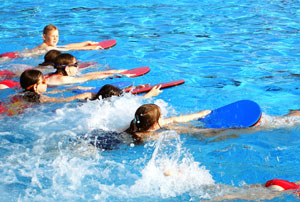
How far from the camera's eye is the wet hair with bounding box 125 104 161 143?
4160 millimetres

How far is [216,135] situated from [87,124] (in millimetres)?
1484

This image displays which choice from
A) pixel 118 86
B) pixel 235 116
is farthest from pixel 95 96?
pixel 235 116

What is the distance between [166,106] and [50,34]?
10.4 ft

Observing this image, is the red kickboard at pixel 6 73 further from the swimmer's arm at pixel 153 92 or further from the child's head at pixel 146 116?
the child's head at pixel 146 116

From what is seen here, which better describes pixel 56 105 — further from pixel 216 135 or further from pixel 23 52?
pixel 23 52

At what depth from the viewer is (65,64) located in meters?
6.19

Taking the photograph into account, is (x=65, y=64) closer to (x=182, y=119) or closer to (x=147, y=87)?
(x=147, y=87)

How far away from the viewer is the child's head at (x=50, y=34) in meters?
7.55

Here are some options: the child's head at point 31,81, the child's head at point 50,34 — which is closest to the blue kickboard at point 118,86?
the child's head at point 31,81

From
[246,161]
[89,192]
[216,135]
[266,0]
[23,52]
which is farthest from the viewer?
[266,0]

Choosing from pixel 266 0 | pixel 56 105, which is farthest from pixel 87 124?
pixel 266 0

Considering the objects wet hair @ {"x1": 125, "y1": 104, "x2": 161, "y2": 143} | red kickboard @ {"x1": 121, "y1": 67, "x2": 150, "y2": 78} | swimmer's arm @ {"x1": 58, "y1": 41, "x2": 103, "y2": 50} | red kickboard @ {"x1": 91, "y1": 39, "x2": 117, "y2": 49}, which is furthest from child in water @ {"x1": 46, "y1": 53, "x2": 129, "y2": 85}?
wet hair @ {"x1": 125, "y1": 104, "x2": 161, "y2": 143}

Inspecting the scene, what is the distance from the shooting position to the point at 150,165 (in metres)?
3.82

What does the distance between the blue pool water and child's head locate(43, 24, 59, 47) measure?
46 centimetres
